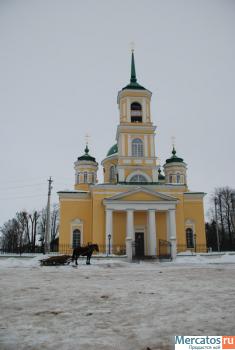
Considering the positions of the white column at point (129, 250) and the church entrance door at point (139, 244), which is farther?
the church entrance door at point (139, 244)

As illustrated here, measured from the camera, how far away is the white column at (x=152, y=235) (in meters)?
26.6

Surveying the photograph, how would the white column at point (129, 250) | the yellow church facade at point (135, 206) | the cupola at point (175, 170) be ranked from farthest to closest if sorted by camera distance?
the cupola at point (175, 170) < the yellow church facade at point (135, 206) < the white column at point (129, 250)

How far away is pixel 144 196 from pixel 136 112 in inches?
407

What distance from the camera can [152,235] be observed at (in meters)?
26.8

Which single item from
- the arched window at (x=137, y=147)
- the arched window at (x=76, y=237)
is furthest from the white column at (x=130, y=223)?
the arched window at (x=137, y=147)

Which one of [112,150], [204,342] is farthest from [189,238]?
[204,342]

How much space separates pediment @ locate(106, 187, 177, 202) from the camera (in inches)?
1091

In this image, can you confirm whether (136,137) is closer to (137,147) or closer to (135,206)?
(137,147)

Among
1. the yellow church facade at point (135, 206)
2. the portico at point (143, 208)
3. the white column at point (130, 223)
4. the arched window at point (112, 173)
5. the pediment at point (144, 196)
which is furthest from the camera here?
the arched window at point (112, 173)

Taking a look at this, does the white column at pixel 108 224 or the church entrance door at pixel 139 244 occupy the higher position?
the white column at pixel 108 224

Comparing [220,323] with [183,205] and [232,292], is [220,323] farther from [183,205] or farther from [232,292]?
[183,205]

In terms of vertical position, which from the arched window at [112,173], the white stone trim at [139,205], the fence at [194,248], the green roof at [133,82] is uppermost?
the green roof at [133,82]

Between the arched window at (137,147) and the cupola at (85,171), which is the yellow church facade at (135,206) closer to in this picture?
the arched window at (137,147)

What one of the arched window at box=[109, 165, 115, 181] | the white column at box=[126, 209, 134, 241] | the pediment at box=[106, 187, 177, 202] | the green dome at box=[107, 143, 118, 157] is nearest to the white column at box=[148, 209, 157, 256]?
the pediment at box=[106, 187, 177, 202]
